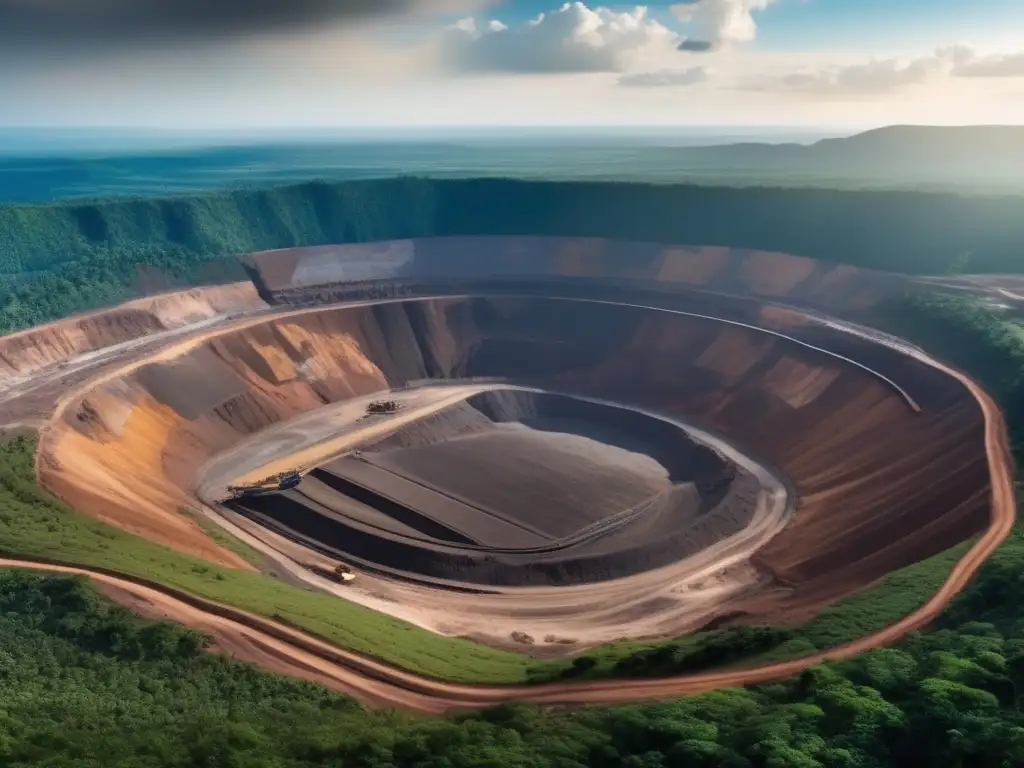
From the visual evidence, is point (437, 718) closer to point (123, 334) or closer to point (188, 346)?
point (188, 346)

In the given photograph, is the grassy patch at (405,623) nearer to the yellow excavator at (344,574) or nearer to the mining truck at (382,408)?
the yellow excavator at (344,574)

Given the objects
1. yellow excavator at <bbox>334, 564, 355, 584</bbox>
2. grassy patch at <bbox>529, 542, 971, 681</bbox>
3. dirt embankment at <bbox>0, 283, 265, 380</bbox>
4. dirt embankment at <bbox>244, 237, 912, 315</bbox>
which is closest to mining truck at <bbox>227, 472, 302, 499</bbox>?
yellow excavator at <bbox>334, 564, 355, 584</bbox>

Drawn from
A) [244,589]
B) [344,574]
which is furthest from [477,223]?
[244,589]

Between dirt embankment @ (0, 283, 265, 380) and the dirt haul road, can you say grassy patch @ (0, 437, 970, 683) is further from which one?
dirt embankment @ (0, 283, 265, 380)

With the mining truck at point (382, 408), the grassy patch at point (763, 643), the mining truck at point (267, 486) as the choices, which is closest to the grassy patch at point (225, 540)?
the mining truck at point (267, 486)

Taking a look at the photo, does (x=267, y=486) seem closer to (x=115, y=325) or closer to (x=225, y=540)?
(x=225, y=540)
